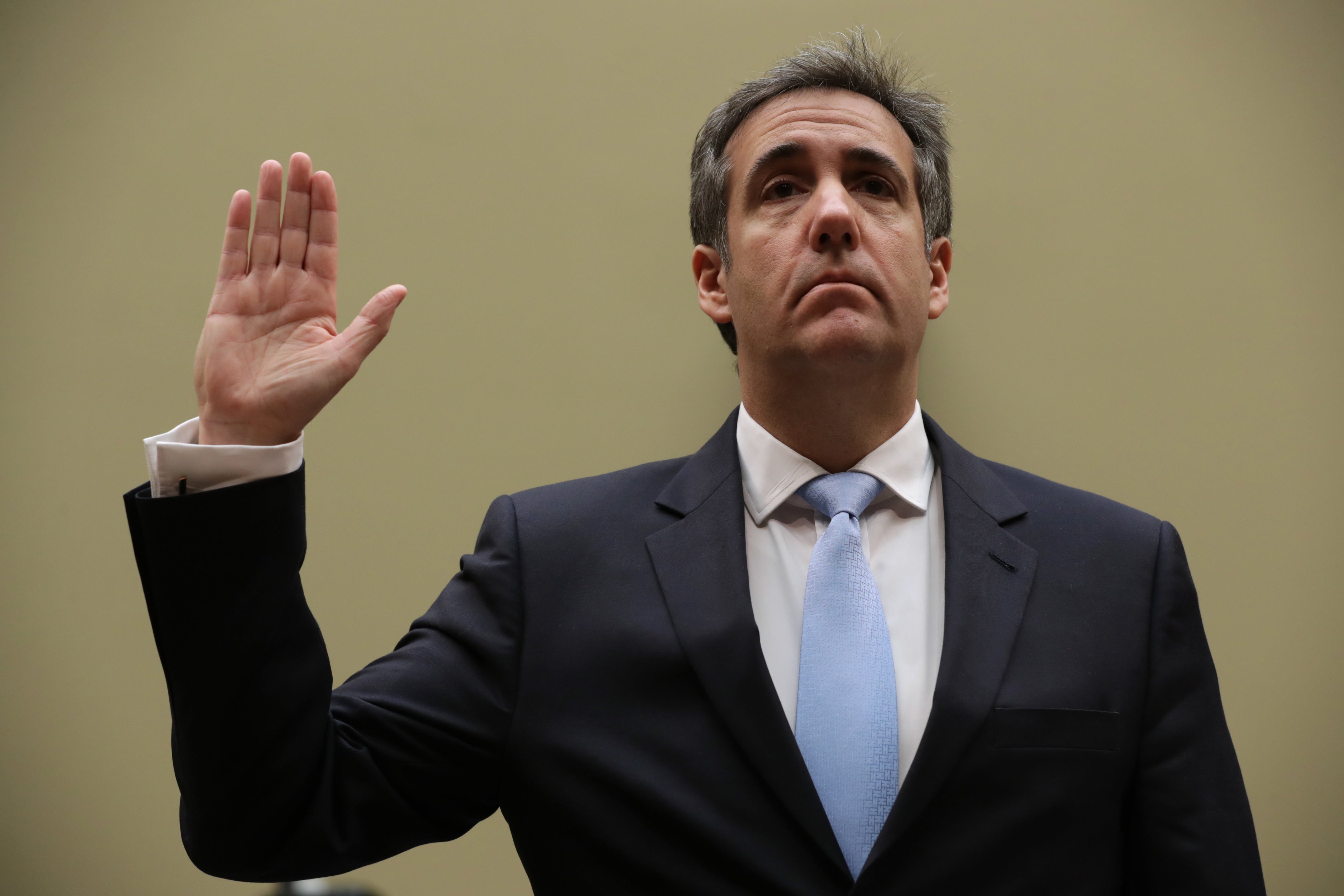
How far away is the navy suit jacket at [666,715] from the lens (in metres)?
1.04

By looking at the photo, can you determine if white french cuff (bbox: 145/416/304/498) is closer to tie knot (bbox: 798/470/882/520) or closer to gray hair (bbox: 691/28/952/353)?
tie knot (bbox: 798/470/882/520)

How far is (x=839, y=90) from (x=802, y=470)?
24.8 inches

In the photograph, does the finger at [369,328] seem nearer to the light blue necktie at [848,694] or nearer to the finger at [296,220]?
the finger at [296,220]

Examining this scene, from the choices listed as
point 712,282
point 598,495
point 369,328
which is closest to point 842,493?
point 598,495

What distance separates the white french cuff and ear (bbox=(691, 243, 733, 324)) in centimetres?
78

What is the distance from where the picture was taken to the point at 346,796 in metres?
1.18

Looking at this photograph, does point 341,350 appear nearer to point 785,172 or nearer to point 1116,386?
point 785,172

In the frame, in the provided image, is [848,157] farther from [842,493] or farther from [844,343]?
[842,493]

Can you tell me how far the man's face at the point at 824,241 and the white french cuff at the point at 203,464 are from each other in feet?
2.32

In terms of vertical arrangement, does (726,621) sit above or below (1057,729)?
above

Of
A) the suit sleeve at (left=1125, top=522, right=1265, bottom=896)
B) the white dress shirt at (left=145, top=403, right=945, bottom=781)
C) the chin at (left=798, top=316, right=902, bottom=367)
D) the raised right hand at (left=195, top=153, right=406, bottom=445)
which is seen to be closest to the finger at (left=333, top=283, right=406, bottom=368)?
the raised right hand at (left=195, top=153, right=406, bottom=445)

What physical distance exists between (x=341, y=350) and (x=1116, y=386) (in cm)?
160

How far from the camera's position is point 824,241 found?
1.43 metres

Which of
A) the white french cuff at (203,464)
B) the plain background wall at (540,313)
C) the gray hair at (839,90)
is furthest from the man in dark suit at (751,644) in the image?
the plain background wall at (540,313)
